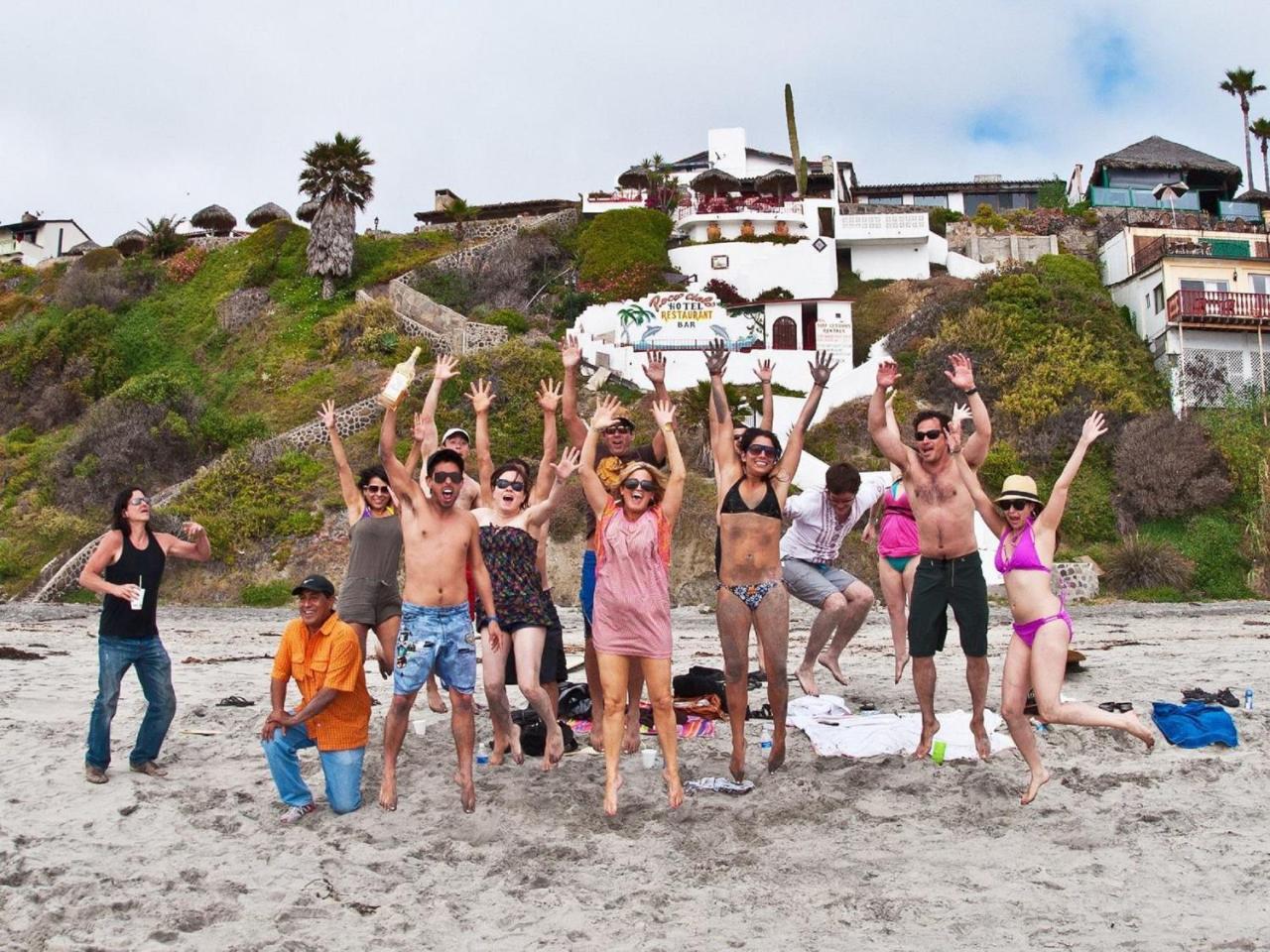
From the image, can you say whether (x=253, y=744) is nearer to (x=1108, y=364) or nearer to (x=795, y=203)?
(x=1108, y=364)

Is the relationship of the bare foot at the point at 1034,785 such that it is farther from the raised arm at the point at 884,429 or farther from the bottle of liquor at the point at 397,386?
the bottle of liquor at the point at 397,386

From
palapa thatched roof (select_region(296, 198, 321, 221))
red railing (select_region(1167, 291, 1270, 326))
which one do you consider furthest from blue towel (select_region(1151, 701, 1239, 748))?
palapa thatched roof (select_region(296, 198, 321, 221))

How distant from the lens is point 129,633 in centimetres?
715

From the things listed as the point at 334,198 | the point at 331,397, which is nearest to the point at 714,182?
the point at 334,198

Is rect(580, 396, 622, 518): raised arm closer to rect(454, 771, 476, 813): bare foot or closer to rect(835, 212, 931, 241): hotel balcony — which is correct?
rect(454, 771, 476, 813): bare foot

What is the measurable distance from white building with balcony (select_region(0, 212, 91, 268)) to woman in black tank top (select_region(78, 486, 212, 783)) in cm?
5823

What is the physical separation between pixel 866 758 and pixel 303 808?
142 inches

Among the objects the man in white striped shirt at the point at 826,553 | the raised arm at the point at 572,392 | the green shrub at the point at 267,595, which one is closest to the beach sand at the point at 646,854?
the man in white striped shirt at the point at 826,553

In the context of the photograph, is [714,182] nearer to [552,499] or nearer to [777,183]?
[777,183]

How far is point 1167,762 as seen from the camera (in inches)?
283

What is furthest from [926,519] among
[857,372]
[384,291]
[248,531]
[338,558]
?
[384,291]

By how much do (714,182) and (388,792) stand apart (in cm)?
4056

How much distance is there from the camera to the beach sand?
5.41m

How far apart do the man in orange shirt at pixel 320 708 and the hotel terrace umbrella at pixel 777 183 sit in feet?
132
